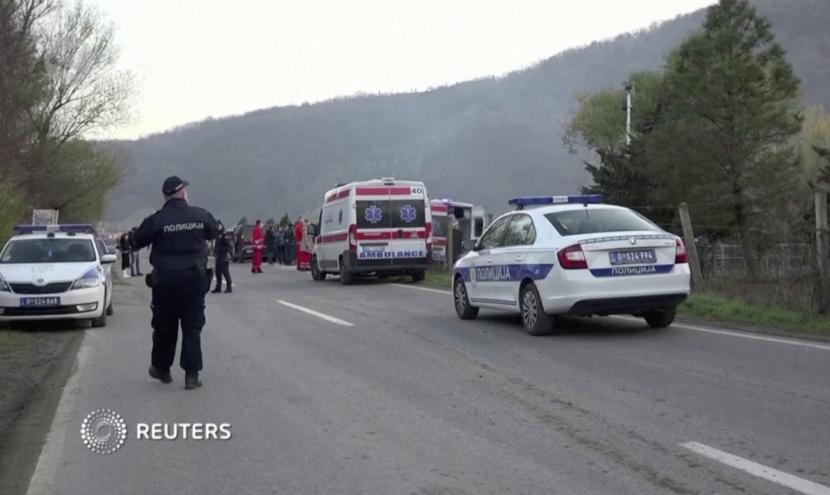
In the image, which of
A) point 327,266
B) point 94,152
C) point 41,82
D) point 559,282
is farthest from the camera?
point 94,152

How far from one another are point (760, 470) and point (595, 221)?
6.43 metres

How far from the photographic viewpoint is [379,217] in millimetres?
23406

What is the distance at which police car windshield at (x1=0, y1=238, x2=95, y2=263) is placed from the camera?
1477cm

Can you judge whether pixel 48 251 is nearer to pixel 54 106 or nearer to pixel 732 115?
pixel 54 106

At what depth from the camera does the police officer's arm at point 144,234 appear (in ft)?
26.1

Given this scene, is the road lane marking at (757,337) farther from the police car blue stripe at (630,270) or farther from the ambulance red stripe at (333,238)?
the ambulance red stripe at (333,238)

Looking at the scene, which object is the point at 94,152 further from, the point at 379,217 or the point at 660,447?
the point at 660,447

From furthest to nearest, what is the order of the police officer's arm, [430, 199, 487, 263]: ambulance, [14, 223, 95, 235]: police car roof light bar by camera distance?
[430, 199, 487, 263]: ambulance
[14, 223, 95, 235]: police car roof light bar
the police officer's arm

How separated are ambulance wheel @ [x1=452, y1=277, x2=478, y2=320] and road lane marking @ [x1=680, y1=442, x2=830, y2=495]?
307 inches

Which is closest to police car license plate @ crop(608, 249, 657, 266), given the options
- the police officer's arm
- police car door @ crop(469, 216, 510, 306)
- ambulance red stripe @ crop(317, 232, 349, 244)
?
police car door @ crop(469, 216, 510, 306)

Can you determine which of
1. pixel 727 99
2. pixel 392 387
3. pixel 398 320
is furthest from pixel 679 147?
pixel 392 387

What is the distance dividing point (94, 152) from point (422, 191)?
1170 inches

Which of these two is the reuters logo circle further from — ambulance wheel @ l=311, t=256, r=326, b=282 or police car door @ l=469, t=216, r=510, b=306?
ambulance wheel @ l=311, t=256, r=326, b=282

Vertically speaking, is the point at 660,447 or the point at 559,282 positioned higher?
the point at 559,282
